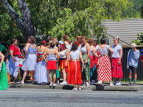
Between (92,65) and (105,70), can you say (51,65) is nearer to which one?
(92,65)

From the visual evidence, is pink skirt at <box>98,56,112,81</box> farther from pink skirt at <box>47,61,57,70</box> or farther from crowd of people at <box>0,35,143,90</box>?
pink skirt at <box>47,61,57,70</box>

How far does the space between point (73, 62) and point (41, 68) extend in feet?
5.31

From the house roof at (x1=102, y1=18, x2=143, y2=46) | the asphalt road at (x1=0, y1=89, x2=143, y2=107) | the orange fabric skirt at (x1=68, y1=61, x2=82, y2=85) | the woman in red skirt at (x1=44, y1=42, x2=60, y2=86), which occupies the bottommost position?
the asphalt road at (x1=0, y1=89, x2=143, y2=107)

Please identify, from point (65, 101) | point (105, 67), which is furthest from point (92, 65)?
point (65, 101)

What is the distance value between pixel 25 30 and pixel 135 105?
9.16 m

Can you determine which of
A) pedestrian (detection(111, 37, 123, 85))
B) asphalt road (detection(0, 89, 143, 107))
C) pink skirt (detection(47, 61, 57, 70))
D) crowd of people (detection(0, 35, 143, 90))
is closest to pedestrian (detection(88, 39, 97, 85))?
crowd of people (detection(0, 35, 143, 90))

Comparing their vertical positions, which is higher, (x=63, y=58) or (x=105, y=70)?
(x=63, y=58)

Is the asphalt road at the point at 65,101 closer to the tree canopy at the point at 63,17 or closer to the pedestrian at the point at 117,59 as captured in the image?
the pedestrian at the point at 117,59

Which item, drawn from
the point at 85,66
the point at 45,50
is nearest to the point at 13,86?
the point at 45,50

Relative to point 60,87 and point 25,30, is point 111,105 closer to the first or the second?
point 60,87

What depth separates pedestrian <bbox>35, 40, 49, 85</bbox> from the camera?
1222cm

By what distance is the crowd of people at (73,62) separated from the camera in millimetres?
11297

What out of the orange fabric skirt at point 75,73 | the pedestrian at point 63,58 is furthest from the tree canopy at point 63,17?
the orange fabric skirt at point 75,73

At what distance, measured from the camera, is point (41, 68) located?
12305 mm
